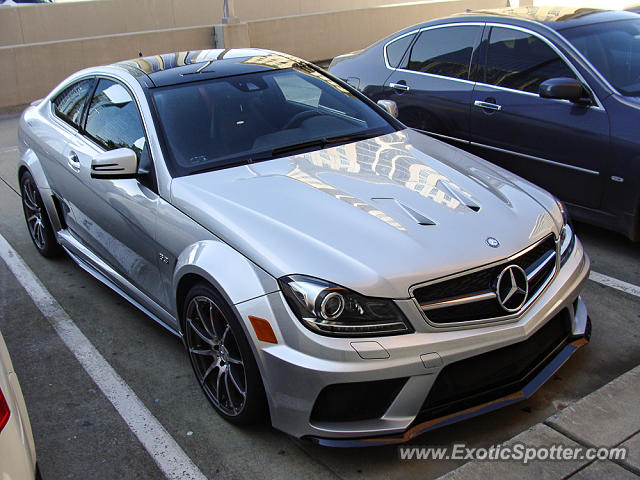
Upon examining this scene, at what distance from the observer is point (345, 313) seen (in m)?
3.00

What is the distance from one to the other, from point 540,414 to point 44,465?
92.4 inches

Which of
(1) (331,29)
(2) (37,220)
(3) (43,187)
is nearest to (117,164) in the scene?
(3) (43,187)

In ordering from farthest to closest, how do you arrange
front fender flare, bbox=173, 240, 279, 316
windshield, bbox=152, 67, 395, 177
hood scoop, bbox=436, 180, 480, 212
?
windshield, bbox=152, 67, 395, 177
hood scoop, bbox=436, 180, 480, 212
front fender flare, bbox=173, 240, 279, 316

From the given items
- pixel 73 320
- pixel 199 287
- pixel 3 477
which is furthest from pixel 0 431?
pixel 73 320

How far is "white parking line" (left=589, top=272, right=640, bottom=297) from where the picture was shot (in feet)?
15.4

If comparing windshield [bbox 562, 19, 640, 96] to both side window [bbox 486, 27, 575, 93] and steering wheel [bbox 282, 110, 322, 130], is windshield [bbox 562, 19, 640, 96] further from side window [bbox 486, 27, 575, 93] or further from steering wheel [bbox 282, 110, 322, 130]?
steering wheel [bbox 282, 110, 322, 130]

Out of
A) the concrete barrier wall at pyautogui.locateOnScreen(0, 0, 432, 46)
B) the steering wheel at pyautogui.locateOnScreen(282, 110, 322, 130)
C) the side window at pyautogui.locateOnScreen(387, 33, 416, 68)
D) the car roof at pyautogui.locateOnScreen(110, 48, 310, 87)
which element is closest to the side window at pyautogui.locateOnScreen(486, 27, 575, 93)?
the side window at pyautogui.locateOnScreen(387, 33, 416, 68)

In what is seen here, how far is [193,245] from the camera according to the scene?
3553 mm

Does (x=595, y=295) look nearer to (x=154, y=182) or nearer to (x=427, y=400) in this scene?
(x=427, y=400)

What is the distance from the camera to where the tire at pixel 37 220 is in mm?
5605

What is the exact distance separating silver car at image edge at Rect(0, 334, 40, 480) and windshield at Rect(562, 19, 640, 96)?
14.6 feet

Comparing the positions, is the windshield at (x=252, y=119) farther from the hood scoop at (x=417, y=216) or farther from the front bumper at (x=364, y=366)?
the front bumper at (x=364, y=366)

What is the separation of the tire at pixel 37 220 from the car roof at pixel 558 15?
151 inches

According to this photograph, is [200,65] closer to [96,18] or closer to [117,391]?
[117,391]
